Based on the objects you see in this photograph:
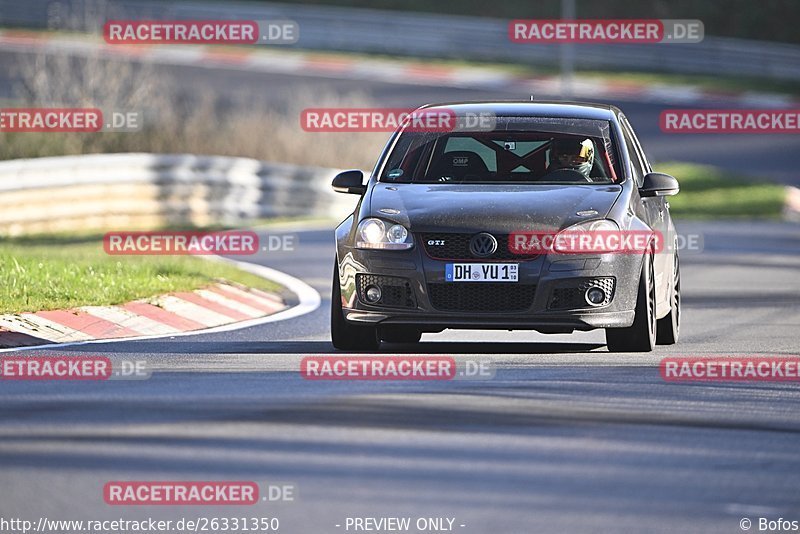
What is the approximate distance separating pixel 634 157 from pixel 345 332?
2499mm

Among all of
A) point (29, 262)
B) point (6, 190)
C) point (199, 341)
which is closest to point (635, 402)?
point (199, 341)

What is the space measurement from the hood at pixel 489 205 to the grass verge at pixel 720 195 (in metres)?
19.7

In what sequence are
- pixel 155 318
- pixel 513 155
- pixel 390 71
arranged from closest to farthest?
pixel 513 155 < pixel 155 318 < pixel 390 71

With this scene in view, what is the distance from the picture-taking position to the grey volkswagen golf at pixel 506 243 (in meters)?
11.1

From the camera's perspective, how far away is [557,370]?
34.8 feet

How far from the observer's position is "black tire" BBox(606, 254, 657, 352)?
1138 cm

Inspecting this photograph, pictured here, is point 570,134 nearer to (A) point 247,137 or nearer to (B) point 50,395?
(B) point 50,395

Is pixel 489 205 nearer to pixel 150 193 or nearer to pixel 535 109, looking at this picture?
pixel 535 109

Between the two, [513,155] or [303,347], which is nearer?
[303,347]

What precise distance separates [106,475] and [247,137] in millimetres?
23968

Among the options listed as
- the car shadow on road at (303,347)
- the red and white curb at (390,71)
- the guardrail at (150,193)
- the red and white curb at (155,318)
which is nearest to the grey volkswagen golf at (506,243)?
the car shadow on road at (303,347)

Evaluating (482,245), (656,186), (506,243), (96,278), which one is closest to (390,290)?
(482,245)

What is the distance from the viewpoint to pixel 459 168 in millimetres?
12234

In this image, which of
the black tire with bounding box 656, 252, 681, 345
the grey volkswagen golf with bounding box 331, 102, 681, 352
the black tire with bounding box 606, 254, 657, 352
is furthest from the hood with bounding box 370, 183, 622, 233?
the black tire with bounding box 656, 252, 681, 345
